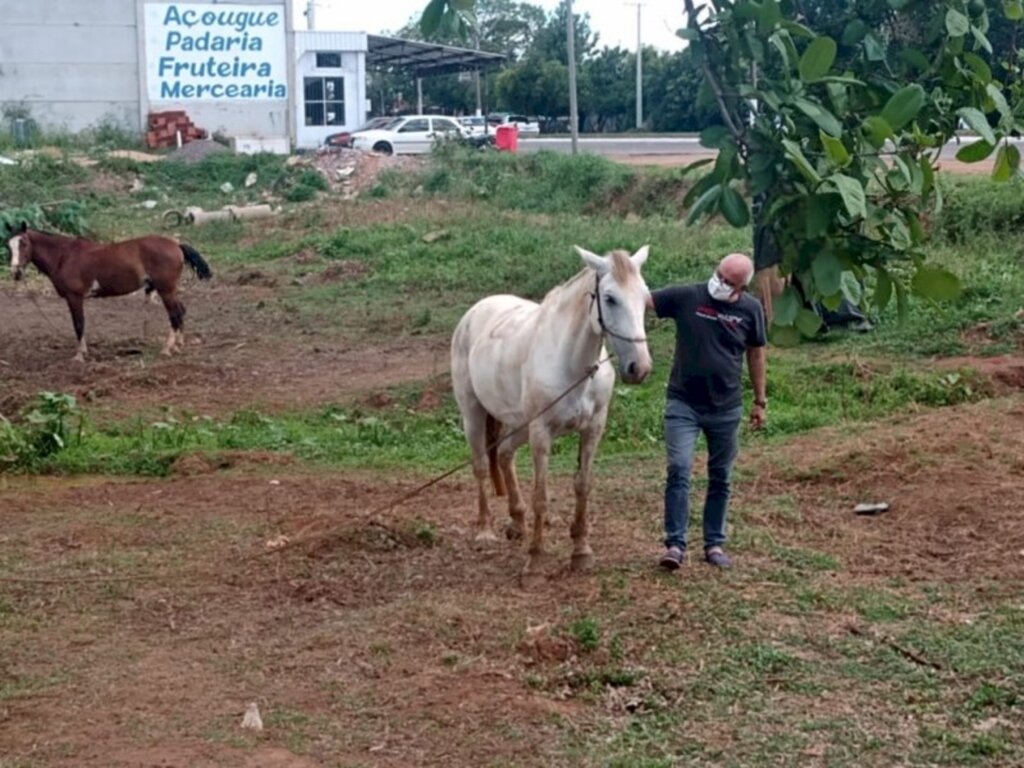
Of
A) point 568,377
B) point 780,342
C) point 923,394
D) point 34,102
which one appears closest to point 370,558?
point 568,377

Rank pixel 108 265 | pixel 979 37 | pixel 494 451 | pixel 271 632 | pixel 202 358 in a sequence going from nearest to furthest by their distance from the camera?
pixel 979 37, pixel 271 632, pixel 494 451, pixel 202 358, pixel 108 265

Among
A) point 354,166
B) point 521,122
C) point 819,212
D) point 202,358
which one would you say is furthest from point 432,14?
point 521,122

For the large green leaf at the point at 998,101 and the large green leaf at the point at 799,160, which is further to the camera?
the large green leaf at the point at 998,101

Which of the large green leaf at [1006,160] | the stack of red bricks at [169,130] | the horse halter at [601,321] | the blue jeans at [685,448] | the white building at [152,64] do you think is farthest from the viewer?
the white building at [152,64]

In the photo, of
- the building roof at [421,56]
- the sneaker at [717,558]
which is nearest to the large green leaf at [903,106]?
the sneaker at [717,558]

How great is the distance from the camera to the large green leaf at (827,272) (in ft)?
10.8

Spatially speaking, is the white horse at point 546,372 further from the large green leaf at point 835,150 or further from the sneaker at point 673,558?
the large green leaf at point 835,150

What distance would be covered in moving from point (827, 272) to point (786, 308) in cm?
13

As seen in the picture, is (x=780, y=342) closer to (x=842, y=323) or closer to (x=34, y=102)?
(x=842, y=323)

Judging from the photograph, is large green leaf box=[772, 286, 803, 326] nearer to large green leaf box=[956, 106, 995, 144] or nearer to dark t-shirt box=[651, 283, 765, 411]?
large green leaf box=[956, 106, 995, 144]

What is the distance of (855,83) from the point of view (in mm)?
3236

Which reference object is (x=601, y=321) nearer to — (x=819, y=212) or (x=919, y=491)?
(x=919, y=491)

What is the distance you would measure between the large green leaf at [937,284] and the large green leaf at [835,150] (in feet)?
1.03

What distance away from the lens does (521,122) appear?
6256 centimetres
